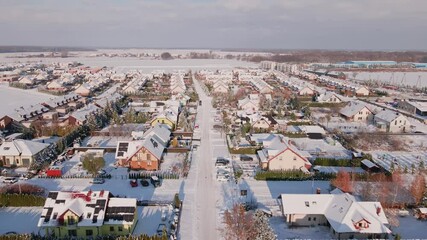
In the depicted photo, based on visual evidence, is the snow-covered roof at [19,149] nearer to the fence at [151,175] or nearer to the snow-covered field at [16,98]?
the fence at [151,175]

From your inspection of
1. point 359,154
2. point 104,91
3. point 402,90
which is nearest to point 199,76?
point 104,91

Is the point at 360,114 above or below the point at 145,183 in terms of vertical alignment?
above

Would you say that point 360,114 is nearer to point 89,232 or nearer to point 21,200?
point 89,232

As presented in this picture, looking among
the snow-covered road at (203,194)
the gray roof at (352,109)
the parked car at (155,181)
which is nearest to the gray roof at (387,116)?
the gray roof at (352,109)

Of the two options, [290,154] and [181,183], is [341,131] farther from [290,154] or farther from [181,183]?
[181,183]

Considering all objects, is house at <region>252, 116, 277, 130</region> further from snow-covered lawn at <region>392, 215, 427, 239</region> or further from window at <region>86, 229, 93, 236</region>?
window at <region>86, 229, 93, 236</region>

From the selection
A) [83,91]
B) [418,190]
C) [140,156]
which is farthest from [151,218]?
[83,91]

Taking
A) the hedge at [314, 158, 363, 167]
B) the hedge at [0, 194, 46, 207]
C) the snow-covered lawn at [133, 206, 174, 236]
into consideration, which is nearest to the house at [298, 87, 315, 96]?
the hedge at [314, 158, 363, 167]
